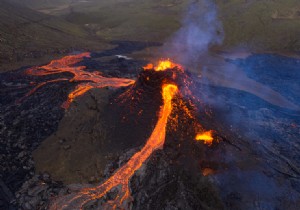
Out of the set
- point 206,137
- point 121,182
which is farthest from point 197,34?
point 121,182

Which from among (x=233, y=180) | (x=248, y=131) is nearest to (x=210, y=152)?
(x=233, y=180)

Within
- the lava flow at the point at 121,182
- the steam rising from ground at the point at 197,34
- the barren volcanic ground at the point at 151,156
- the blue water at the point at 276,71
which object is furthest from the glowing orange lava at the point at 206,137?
the steam rising from ground at the point at 197,34

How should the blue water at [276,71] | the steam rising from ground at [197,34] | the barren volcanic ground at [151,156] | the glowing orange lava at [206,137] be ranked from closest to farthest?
the barren volcanic ground at [151,156] → the glowing orange lava at [206,137] → the blue water at [276,71] → the steam rising from ground at [197,34]

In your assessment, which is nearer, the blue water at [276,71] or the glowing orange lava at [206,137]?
the glowing orange lava at [206,137]

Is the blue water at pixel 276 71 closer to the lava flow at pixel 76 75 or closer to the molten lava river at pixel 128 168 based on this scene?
the lava flow at pixel 76 75

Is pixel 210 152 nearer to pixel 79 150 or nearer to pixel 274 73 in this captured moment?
pixel 79 150

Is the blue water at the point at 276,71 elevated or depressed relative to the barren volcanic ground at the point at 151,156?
depressed
